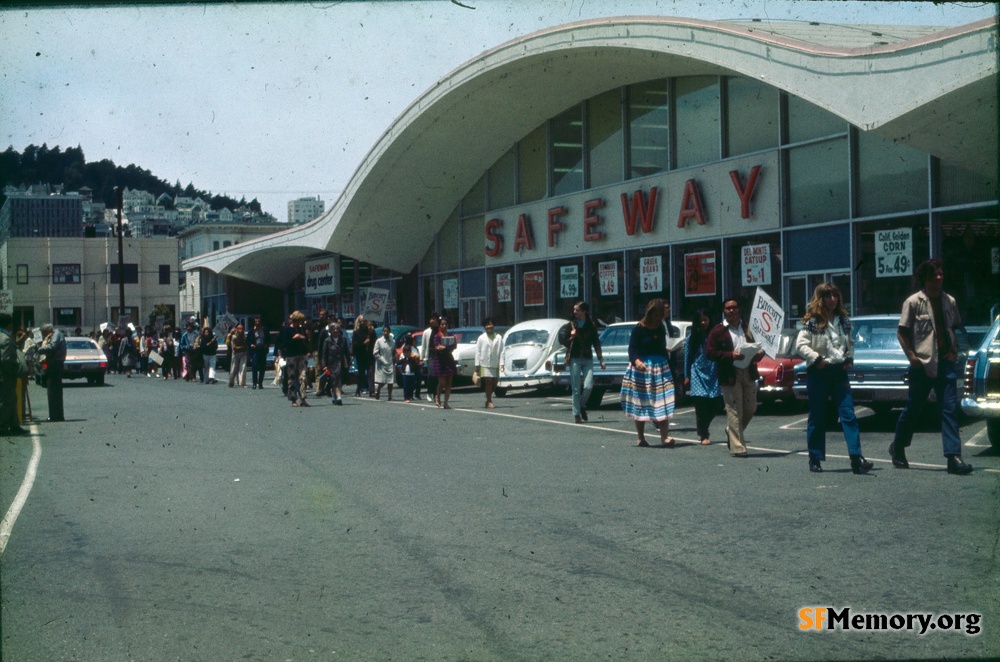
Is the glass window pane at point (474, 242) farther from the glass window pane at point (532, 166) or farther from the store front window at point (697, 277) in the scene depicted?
the store front window at point (697, 277)

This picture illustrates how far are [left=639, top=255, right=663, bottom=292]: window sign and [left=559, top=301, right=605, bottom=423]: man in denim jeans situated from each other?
12.1 m

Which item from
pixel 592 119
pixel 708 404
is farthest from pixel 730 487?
pixel 592 119

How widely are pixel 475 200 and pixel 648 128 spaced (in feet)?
33.3

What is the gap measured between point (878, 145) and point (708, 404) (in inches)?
429

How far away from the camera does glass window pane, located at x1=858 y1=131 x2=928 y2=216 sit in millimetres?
21141

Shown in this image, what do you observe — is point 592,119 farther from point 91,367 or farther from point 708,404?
point 708,404

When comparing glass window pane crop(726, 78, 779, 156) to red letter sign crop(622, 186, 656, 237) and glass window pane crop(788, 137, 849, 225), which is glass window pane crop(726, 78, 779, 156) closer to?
glass window pane crop(788, 137, 849, 225)

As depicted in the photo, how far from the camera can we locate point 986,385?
36.1 feet

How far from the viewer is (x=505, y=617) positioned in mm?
5477

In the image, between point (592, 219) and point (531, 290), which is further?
point (531, 290)

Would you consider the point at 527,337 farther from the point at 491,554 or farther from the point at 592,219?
the point at 491,554

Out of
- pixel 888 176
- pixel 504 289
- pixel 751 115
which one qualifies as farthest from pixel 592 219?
pixel 888 176

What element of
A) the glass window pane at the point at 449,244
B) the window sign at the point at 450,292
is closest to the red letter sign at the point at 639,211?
the glass window pane at the point at 449,244

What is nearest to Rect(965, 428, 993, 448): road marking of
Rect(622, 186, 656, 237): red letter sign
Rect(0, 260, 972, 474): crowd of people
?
Rect(0, 260, 972, 474): crowd of people
